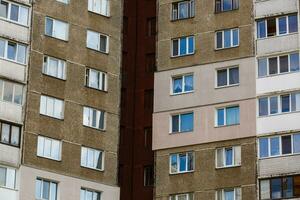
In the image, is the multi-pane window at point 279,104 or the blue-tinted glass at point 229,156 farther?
the blue-tinted glass at point 229,156

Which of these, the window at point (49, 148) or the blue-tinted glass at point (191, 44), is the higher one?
the blue-tinted glass at point (191, 44)

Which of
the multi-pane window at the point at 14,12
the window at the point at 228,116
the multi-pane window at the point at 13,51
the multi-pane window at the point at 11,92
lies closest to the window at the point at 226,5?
the window at the point at 228,116

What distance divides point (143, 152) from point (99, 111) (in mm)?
7531

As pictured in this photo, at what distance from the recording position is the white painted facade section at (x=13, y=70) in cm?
8200

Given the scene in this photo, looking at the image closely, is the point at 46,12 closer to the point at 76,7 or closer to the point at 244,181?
the point at 76,7

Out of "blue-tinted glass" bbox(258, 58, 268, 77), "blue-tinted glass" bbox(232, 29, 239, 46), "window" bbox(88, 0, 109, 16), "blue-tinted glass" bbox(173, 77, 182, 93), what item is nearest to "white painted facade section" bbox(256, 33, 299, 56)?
"blue-tinted glass" bbox(258, 58, 268, 77)

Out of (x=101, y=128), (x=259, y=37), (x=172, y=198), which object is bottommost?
(x=172, y=198)

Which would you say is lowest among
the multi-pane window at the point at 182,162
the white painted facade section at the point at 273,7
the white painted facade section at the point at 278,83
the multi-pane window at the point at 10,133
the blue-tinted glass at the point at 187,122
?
the multi-pane window at the point at 182,162

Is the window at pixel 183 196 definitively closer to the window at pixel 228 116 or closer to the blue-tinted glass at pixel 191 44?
the window at pixel 228 116

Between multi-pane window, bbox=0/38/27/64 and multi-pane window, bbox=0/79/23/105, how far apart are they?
1.95 meters

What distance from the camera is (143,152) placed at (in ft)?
304

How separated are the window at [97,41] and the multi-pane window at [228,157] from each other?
12727mm

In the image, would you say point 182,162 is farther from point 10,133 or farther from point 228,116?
point 10,133

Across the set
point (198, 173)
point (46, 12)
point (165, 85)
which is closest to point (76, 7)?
point (46, 12)
